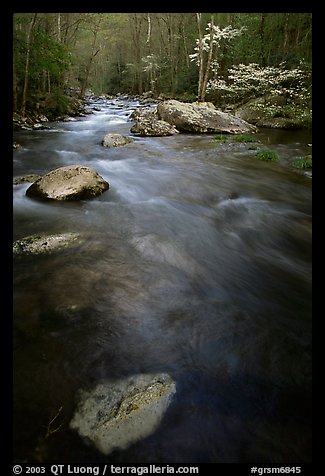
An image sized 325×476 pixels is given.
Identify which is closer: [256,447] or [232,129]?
[256,447]

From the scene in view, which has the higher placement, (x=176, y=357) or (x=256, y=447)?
(x=176, y=357)

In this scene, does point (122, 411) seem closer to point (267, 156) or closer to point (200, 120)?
point (267, 156)

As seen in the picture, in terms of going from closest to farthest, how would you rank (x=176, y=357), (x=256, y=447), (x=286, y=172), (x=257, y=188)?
(x=256, y=447), (x=176, y=357), (x=257, y=188), (x=286, y=172)

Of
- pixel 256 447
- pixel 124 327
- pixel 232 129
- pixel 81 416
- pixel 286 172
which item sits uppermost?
pixel 232 129

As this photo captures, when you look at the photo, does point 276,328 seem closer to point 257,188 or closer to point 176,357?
point 176,357

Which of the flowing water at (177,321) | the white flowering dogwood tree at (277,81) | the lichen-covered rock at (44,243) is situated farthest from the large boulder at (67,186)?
the white flowering dogwood tree at (277,81)

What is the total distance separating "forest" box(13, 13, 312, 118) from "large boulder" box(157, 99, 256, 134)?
261 centimetres

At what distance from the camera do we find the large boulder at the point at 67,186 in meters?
5.14

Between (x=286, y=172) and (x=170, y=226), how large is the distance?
4.35 m

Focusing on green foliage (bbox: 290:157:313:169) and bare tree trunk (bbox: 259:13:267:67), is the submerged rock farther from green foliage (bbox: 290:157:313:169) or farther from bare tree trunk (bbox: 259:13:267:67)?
bare tree trunk (bbox: 259:13:267:67)

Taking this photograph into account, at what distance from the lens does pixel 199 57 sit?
14766 mm

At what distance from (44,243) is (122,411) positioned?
2398 mm

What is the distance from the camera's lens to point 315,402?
2.12 metres
